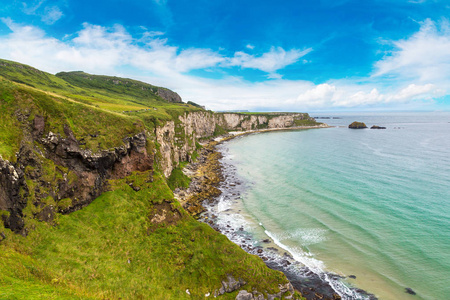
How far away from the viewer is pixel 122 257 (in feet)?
79.6

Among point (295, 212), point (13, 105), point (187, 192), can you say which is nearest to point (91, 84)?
point (187, 192)

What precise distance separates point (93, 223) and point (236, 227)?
85.1 feet

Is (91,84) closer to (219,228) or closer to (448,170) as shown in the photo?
(219,228)

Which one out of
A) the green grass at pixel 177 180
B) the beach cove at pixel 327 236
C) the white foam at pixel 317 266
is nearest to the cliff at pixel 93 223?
the white foam at pixel 317 266

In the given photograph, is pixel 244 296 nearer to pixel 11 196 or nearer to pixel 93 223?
pixel 93 223

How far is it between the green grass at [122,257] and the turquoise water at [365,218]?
15528 millimetres

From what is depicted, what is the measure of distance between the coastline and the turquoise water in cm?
160

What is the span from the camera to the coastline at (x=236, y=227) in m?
28.5

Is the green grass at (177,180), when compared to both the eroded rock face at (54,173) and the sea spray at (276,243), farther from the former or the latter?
the eroded rock face at (54,173)

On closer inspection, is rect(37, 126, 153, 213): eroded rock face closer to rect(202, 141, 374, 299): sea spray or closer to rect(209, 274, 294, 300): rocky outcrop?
rect(209, 274, 294, 300): rocky outcrop

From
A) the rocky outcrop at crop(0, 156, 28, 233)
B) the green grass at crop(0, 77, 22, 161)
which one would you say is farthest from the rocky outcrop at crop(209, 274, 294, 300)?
the green grass at crop(0, 77, 22, 161)

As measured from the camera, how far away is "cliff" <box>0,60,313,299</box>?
19188 millimetres

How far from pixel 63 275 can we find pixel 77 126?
19562mm

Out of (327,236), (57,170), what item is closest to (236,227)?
(327,236)
